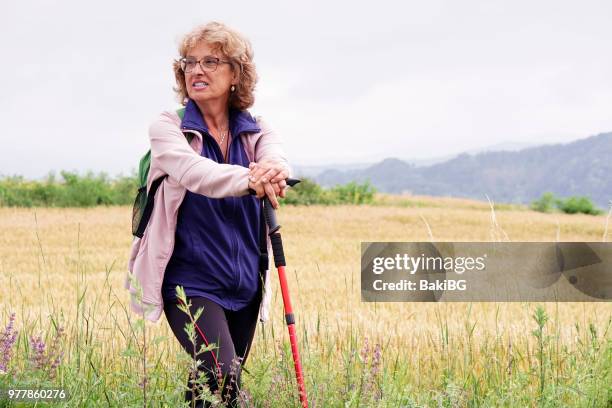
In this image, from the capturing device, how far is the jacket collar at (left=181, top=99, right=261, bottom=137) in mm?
3617

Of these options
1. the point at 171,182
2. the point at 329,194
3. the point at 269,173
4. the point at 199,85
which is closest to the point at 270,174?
the point at 269,173

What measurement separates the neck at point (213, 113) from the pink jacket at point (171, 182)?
0.40 ft

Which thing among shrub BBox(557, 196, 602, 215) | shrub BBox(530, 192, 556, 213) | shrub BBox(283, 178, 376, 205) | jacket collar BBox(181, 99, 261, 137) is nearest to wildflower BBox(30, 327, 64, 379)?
jacket collar BBox(181, 99, 261, 137)

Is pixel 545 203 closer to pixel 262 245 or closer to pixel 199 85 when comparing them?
pixel 262 245

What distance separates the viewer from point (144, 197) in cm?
375

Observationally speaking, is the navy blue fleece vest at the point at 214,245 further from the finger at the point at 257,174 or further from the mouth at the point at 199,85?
the finger at the point at 257,174

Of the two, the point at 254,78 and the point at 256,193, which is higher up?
the point at 254,78

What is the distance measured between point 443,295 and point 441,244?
600cm

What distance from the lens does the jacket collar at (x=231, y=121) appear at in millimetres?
3617

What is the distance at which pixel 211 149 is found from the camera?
371cm

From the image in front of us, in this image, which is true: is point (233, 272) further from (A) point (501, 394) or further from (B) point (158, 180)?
(A) point (501, 394)

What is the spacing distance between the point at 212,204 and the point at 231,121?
1.48ft

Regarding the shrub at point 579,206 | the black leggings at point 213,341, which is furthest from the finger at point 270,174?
the shrub at point 579,206

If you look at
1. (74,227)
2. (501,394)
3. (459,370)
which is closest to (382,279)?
(459,370)
